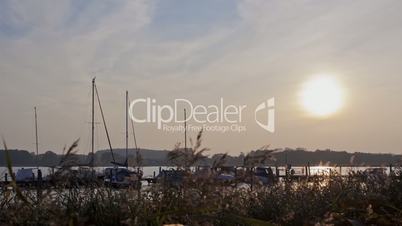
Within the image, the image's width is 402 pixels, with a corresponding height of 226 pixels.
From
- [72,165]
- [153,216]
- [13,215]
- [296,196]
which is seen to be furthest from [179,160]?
[296,196]

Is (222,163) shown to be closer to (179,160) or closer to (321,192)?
(179,160)

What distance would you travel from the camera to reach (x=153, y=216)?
12.5ft

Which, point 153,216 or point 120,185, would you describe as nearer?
point 153,216

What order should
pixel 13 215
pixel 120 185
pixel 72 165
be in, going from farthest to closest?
pixel 120 185, pixel 13 215, pixel 72 165

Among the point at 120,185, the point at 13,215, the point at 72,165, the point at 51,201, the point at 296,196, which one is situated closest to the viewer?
the point at 72,165

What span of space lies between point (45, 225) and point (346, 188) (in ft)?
13.4

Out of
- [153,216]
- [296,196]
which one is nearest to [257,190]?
[296,196]

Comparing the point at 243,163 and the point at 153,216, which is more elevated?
the point at 243,163

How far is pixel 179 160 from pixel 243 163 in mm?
479

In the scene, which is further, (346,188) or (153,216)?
(346,188)

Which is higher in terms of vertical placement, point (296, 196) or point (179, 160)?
point (179, 160)

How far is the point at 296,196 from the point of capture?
652 centimetres

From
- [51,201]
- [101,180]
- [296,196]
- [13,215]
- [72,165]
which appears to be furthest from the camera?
[296,196]

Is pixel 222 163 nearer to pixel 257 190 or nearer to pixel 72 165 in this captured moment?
pixel 72 165
